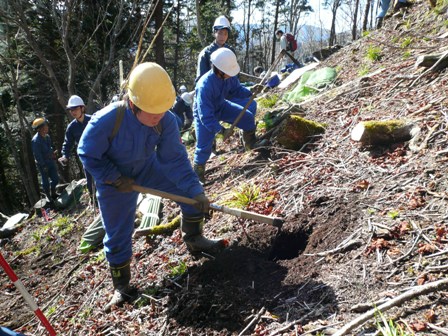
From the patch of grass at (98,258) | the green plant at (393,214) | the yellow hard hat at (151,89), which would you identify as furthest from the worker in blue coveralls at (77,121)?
the green plant at (393,214)

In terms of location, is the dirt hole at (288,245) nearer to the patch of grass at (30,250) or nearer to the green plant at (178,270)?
the green plant at (178,270)

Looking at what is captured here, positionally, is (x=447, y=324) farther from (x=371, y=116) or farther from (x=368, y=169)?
(x=371, y=116)

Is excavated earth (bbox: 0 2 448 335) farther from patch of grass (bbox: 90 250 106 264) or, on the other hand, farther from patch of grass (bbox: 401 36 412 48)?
patch of grass (bbox: 401 36 412 48)

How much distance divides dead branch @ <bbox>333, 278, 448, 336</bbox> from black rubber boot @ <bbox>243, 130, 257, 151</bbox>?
3.96 meters

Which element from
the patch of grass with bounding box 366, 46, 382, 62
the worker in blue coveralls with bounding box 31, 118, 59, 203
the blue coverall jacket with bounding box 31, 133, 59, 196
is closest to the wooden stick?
the patch of grass with bounding box 366, 46, 382, 62

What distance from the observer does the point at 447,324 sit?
2031 millimetres

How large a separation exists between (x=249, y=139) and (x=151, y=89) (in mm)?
3201

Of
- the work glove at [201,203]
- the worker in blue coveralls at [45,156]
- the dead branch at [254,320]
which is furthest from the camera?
the worker in blue coveralls at [45,156]

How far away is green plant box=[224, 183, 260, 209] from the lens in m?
4.35

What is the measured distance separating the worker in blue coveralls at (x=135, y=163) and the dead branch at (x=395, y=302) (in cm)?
178

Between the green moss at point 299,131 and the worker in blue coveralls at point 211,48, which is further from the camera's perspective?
Answer: the worker in blue coveralls at point 211,48

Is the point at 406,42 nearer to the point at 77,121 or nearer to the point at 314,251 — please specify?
the point at 314,251

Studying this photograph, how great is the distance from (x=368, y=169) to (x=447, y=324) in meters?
1.92

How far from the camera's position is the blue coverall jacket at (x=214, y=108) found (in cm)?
532
